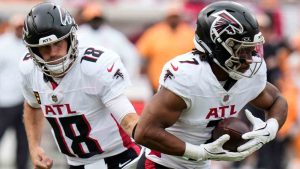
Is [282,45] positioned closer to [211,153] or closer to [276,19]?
[276,19]

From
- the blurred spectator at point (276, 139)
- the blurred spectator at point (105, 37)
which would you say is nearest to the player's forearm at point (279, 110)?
the blurred spectator at point (105, 37)

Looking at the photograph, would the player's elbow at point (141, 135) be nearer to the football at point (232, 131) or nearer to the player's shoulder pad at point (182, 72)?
the player's shoulder pad at point (182, 72)

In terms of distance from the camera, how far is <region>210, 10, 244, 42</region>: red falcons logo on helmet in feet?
14.6

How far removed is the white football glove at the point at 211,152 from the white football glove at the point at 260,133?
2.9 inches

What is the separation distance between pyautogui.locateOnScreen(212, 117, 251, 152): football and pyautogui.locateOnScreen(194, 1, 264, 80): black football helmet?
0.73ft

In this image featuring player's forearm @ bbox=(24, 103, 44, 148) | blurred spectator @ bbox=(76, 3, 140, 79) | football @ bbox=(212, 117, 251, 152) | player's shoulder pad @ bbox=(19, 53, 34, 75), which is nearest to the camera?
football @ bbox=(212, 117, 251, 152)

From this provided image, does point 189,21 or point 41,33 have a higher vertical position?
point 41,33

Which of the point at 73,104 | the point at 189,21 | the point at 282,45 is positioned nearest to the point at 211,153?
the point at 73,104

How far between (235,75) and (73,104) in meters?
0.88

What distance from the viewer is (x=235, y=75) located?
14.9ft

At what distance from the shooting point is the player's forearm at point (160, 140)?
4.45 m

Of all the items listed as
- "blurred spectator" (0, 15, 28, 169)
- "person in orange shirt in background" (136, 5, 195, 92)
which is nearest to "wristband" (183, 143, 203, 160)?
"blurred spectator" (0, 15, 28, 169)

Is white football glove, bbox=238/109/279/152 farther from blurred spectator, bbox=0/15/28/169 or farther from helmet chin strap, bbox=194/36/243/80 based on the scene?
blurred spectator, bbox=0/15/28/169

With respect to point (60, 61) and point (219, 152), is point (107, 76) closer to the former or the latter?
point (60, 61)
